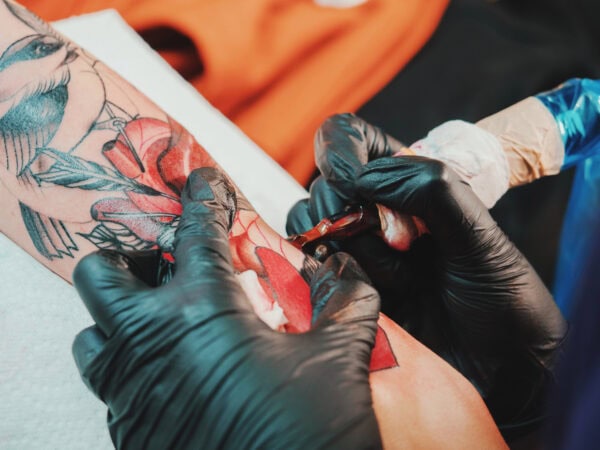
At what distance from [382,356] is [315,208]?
0.53m

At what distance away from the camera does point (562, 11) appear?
1931 mm

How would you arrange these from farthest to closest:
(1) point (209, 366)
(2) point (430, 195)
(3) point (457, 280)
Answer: (3) point (457, 280), (2) point (430, 195), (1) point (209, 366)

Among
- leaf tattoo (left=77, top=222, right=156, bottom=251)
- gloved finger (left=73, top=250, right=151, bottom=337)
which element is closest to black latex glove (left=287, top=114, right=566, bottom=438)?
leaf tattoo (left=77, top=222, right=156, bottom=251)

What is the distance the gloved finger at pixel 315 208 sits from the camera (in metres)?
1.28

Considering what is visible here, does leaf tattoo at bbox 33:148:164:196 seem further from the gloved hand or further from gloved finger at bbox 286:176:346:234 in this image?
gloved finger at bbox 286:176:346:234

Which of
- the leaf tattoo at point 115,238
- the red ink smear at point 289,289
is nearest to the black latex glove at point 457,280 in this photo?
the red ink smear at point 289,289

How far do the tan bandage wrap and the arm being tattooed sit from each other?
2.18 feet

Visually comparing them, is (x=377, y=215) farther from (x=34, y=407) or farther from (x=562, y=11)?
(x=562, y=11)

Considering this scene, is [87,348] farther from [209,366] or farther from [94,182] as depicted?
[94,182]

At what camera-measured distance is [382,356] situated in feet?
2.83

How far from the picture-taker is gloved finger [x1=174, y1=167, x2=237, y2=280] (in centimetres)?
75

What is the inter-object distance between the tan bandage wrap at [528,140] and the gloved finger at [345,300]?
0.70 metres

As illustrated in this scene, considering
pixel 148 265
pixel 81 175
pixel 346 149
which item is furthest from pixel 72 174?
pixel 346 149

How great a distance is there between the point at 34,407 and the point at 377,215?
0.82 metres
